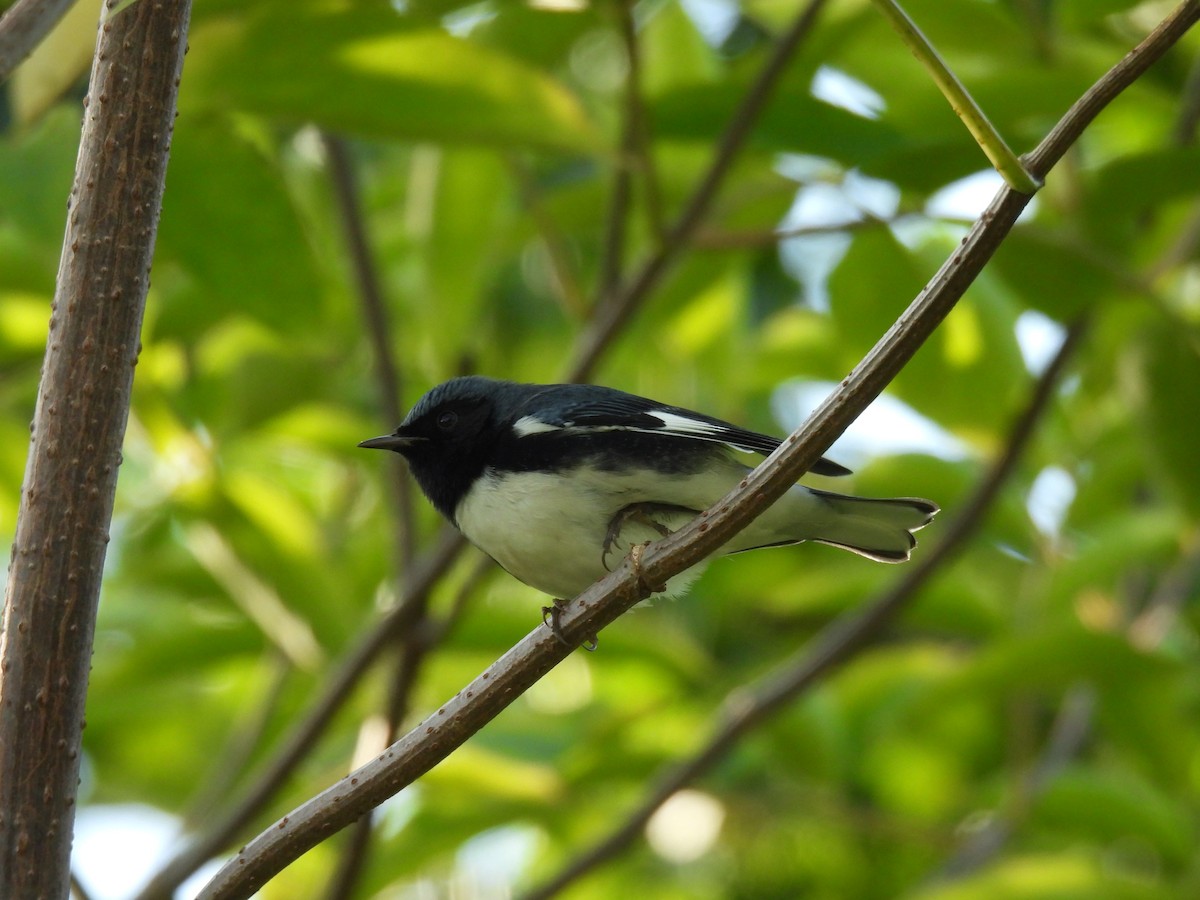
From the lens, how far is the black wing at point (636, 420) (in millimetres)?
2688

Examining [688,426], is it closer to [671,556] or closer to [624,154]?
[624,154]

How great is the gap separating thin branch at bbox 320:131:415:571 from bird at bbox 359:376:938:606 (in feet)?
1.12

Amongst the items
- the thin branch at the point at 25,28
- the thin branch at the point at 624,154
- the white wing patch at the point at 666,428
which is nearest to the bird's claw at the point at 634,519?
the white wing patch at the point at 666,428

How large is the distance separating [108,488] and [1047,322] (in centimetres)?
225

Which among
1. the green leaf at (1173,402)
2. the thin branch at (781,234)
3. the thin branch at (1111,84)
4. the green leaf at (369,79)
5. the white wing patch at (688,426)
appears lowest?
the thin branch at (1111,84)

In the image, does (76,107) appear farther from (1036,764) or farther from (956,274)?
(1036,764)

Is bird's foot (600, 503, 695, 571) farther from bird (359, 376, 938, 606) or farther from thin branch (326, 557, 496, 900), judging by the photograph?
thin branch (326, 557, 496, 900)

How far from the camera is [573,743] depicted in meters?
3.96

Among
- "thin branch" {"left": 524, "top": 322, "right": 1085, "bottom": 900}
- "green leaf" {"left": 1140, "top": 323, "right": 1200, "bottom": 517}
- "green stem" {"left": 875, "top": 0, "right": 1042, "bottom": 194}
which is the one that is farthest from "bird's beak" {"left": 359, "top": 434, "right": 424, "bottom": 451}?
"green stem" {"left": 875, "top": 0, "right": 1042, "bottom": 194}

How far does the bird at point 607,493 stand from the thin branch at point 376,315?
0.34 metres

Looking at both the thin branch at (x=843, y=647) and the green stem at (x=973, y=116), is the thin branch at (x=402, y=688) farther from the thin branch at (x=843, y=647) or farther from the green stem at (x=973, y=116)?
the green stem at (x=973, y=116)

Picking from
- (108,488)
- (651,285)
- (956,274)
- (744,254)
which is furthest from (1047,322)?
(108,488)

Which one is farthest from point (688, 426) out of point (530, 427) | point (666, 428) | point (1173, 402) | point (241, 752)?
point (241, 752)

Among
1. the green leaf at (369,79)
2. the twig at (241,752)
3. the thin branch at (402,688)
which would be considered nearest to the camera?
the green leaf at (369,79)
